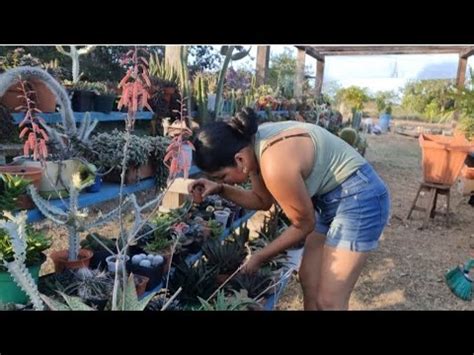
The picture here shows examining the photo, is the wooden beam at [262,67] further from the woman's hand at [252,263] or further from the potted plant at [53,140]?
the woman's hand at [252,263]

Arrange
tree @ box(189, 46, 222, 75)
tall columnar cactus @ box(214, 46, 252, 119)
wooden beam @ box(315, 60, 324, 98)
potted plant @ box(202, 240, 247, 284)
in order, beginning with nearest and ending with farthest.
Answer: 1. potted plant @ box(202, 240, 247, 284)
2. tall columnar cactus @ box(214, 46, 252, 119)
3. tree @ box(189, 46, 222, 75)
4. wooden beam @ box(315, 60, 324, 98)

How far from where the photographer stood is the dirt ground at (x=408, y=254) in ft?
9.21

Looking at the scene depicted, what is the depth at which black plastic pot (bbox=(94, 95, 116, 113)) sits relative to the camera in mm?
2268

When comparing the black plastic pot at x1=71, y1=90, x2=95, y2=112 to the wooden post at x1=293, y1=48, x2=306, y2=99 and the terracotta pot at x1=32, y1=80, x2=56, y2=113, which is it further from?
the wooden post at x1=293, y1=48, x2=306, y2=99

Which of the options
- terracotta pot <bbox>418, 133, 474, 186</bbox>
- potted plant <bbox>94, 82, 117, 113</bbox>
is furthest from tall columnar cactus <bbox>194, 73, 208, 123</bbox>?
terracotta pot <bbox>418, 133, 474, 186</bbox>

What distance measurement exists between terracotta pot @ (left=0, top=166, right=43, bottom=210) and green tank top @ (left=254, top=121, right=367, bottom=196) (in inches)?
35.8

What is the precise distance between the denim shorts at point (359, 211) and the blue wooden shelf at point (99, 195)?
3.31 feet

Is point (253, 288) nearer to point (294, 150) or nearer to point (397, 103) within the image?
point (294, 150)

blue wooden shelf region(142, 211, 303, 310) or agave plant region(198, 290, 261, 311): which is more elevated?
agave plant region(198, 290, 261, 311)

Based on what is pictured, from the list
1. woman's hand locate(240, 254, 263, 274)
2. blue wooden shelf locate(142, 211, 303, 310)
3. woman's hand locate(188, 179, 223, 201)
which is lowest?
blue wooden shelf locate(142, 211, 303, 310)

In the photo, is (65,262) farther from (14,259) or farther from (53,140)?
(53,140)

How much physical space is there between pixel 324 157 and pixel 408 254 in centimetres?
244

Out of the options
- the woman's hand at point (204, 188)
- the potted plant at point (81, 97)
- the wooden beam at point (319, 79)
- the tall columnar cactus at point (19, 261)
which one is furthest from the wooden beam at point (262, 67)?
the tall columnar cactus at point (19, 261)

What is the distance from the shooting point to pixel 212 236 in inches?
99.3
